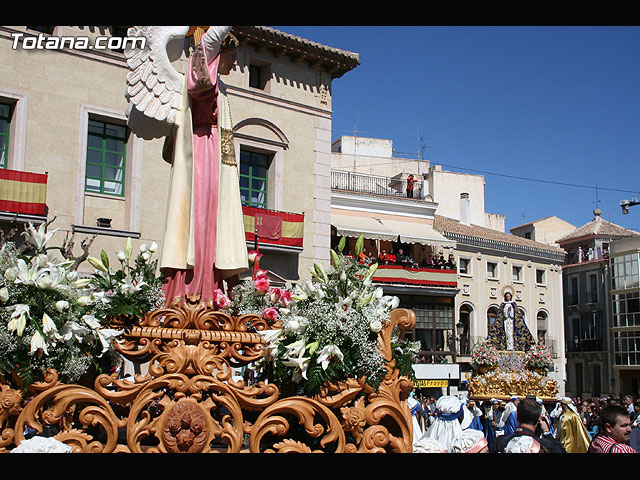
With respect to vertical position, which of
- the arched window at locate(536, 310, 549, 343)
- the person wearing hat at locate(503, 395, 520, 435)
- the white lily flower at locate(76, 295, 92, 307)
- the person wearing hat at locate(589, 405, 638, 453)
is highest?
the arched window at locate(536, 310, 549, 343)

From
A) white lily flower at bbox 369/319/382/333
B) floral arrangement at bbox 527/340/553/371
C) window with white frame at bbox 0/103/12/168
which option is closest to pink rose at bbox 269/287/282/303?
white lily flower at bbox 369/319/382/333

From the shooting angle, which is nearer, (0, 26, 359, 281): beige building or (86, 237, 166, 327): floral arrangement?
(86, 237, 166, 327): floral arrangement

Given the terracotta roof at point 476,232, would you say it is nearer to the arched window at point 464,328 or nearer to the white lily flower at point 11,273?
the arched window at point 464,328

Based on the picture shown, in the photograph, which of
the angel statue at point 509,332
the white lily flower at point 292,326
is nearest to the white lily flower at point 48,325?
the white lily flower at point 292,326

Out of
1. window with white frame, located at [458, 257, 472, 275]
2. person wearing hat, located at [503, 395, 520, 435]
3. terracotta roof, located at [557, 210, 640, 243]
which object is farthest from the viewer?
terracotta roof, located at [557, 210, 640, 243]

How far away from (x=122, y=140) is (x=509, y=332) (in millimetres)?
12750

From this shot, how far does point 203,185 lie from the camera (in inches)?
271

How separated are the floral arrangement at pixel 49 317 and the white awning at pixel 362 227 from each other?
27.4m

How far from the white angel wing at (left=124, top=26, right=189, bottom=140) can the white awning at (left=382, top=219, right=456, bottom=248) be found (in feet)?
96.9

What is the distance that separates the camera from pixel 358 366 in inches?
214

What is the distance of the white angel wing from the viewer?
6.87 m

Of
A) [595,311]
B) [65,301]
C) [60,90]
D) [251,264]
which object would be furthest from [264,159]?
[595,311]

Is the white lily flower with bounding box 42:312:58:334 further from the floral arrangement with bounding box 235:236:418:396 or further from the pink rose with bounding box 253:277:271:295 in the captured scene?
the pink rose with bounding box 253:277:271:295

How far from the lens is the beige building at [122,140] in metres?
21.6
